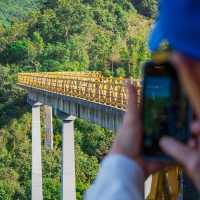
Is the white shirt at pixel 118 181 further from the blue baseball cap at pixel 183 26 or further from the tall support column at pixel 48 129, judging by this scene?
the tall support column at pixel 48 129

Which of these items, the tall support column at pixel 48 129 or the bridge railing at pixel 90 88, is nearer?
the bridge railing at pixel 90 88

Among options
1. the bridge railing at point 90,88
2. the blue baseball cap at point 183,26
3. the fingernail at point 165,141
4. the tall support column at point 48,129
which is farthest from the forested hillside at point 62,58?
the blue baseball cap at point 183,26

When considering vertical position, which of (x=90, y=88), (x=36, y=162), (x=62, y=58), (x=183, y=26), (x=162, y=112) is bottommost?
(x=36, y=162)

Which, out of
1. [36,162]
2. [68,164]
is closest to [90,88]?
[68,164]

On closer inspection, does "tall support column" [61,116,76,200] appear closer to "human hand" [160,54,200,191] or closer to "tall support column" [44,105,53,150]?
"tall support column" [44,105,53,150]

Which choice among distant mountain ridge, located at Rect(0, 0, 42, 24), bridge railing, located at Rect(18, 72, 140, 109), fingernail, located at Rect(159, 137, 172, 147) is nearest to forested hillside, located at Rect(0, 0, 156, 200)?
bridge railing, located at Rect(18, 72, 140, 109)

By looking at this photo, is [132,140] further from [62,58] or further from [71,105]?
[62,58]
